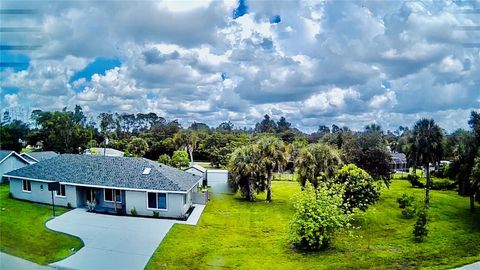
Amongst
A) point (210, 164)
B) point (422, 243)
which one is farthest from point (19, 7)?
point (210, 164)

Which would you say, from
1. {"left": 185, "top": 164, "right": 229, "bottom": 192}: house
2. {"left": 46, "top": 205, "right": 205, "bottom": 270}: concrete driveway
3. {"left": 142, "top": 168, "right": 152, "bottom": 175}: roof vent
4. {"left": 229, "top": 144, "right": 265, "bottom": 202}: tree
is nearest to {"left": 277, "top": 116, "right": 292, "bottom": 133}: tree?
{"left": 185, "top": 164, "right": 229, "bottom": 192}: house

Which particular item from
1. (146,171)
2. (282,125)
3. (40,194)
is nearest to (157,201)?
(146,171)

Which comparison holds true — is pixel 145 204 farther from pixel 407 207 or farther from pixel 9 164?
pixel 407 207

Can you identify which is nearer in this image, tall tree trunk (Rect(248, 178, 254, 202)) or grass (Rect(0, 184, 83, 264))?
grass (Rect(0, 184, 83, 264))

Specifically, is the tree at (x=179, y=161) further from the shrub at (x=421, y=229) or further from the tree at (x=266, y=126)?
the shrub at (x=421, y=229)

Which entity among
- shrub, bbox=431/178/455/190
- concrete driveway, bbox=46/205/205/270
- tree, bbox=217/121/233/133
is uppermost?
tree, bbox=217/121/233/133

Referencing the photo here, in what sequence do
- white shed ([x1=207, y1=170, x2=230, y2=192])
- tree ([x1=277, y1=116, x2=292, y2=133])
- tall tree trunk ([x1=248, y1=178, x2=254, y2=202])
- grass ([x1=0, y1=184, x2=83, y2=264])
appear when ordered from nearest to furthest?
grass ([x1=0, y1=184, x2=83, y2=264]) → tall tree trunk ([x1=248, y1=178, x2=254, y2=202]) → white shed ([x1=207, y1=170, x2=230, y2=192]) → tree ([x1=277, y1=116, x2=292, y2=133])

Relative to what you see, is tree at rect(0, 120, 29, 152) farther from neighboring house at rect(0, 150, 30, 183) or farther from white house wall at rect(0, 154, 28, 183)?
white house wall at rect(0, 154, 28, 183)
